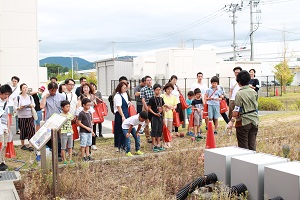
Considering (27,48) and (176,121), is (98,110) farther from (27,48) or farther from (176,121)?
(27,48)

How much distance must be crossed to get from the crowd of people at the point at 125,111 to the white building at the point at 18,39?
12.5 m

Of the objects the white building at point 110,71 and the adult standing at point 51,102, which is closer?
the adult standing at point 51,102

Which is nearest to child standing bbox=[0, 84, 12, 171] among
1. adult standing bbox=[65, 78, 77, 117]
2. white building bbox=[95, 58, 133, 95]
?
adult standing bbox=[65, 78, 77, 117]

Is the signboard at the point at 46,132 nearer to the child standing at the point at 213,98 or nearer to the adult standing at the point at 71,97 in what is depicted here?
the adult standing at the point at 71,97

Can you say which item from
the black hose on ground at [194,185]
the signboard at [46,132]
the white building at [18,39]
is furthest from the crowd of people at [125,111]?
the white building at [18,39]

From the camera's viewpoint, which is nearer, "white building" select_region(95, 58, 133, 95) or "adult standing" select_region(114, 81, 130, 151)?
"adult standing" select_region(114, 81, 130, 151)

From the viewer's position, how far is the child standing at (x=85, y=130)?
808 cm

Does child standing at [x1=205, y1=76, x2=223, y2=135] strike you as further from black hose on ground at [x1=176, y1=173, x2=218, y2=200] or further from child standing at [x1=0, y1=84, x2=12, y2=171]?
child standing at [x1=0, y1=84, x2=12, y2=171]

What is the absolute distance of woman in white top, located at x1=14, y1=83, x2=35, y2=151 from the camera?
30.3 feet

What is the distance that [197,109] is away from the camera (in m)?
10.8

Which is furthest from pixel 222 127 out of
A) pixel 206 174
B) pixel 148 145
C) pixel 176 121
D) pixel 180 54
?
pixel 180 54

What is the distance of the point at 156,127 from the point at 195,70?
27.8m

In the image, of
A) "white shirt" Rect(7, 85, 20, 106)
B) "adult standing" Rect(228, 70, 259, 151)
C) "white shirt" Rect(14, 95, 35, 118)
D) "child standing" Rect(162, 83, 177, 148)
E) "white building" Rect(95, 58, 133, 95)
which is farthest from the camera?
"white building" Rect(95, 58, 133, 95)

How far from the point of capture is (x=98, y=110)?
405 inches
